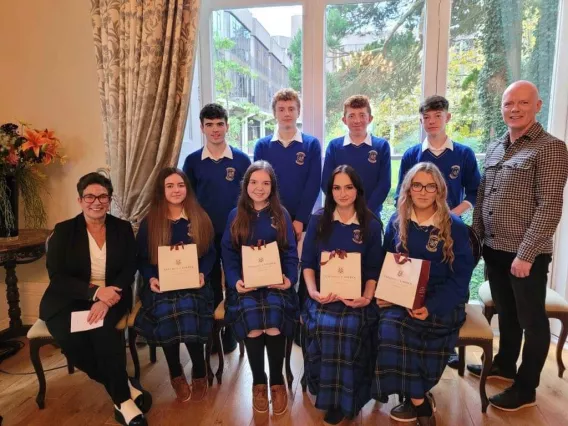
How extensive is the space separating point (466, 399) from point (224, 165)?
5.99 ft

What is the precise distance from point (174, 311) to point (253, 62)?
1785 mm

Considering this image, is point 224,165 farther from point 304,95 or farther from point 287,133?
point 304,95

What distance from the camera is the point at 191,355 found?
6.88 feet

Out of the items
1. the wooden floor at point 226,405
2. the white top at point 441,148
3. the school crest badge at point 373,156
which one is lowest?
the wooden floor at point 226,405

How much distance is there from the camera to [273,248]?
2025mm

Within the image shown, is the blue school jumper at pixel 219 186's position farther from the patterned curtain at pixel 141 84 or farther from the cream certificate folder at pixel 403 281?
the cream certificate folder at pixel 403 281

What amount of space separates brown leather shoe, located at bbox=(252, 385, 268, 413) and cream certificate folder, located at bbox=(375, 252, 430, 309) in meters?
0.74

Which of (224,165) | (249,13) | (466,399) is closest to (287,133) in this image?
(224,165)

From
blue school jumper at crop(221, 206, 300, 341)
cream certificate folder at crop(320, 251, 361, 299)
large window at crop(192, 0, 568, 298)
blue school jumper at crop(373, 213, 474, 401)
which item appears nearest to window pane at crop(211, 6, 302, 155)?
large window at crop(192, 0, 568, 298)

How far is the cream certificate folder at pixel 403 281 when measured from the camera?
1.77 m

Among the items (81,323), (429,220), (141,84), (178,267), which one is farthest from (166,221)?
(429,220)

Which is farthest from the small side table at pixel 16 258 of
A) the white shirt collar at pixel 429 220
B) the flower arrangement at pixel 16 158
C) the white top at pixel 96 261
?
the white shirt collar at pixel 429 220

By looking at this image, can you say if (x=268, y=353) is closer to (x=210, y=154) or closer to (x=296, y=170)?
(x=296, y=170)

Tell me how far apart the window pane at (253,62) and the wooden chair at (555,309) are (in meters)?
1.76
